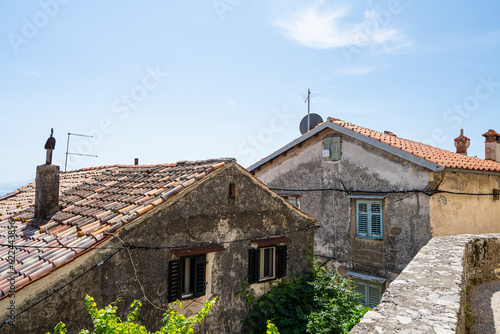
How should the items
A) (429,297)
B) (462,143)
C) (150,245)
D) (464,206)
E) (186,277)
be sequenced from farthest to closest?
(462,143) → (464,206) → (186,277) → (150,245) → (429,297)

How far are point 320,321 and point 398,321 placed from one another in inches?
174

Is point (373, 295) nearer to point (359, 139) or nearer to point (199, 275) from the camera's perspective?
point (359, 139)

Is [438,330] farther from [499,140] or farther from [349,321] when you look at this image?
[499,140]

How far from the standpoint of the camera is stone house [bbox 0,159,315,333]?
4.89m

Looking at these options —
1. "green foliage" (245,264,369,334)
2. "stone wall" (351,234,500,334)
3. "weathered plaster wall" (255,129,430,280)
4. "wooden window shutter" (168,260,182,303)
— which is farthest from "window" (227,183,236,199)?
"weathered plaster wall" (255,129,430,280)

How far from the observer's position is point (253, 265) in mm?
7570

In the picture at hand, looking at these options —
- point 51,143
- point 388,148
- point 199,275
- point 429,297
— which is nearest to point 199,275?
point 199,275

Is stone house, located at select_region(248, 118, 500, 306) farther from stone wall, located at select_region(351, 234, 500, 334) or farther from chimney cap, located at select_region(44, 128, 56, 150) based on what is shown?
chimney cap, located at select_region(44, 128, 56, 150)

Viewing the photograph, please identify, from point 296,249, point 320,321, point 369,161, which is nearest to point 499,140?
point 369,161

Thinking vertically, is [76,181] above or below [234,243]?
above

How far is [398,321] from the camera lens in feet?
9.71

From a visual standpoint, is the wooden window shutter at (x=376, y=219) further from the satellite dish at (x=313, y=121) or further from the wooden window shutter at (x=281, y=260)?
the satellite dish at (x=313, y=121)

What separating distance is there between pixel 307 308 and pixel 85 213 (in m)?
5.16

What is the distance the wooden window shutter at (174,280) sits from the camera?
6.14m
